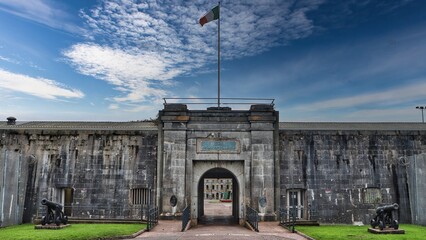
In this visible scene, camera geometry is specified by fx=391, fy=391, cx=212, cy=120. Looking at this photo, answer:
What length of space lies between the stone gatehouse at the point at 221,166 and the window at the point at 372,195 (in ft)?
0.18

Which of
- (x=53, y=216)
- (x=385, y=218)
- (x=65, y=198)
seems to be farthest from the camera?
(x=65, y=198)

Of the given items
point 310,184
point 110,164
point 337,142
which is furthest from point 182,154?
point 337,142

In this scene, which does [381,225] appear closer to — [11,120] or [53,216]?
[53,216]

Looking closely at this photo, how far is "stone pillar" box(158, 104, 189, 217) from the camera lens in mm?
20984

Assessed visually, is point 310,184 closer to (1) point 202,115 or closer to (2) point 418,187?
(2) point 418,187

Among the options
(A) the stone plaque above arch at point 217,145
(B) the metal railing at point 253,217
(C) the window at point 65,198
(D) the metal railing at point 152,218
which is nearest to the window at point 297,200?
(B) the metal railing at point 253,217

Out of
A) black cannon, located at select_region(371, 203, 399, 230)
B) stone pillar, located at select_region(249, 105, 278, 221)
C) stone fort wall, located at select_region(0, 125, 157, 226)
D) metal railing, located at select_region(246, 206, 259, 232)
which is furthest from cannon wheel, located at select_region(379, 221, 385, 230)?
stone fort wall, located at select_region(0, 125, 157, 226)

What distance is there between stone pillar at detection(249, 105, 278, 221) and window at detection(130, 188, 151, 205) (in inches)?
233

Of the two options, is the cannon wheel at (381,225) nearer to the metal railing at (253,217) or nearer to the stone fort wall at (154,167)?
the metal railing at (253,217)

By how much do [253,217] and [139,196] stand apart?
22.1 ft

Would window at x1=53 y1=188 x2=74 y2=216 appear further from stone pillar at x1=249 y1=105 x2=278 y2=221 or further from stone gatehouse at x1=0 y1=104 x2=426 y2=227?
stone pillar at x1=249 y1=105 x2=278 y2=221

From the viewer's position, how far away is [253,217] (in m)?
19.0

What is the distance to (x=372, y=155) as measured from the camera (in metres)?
22.4

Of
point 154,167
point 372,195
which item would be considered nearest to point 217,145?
point 154,167
